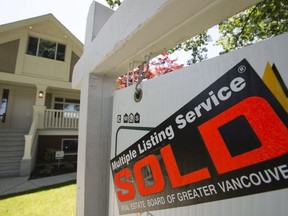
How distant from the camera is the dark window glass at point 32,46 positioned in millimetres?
10671

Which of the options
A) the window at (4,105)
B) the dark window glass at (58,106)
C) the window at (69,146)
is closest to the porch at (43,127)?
the window at (69,146)

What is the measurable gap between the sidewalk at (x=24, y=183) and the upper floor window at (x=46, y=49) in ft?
22.0

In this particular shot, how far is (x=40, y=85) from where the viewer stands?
10.2 m

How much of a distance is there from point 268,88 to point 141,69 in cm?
65

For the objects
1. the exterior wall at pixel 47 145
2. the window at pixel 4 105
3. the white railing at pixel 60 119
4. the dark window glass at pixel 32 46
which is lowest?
the exterior wall at pixel 47 145

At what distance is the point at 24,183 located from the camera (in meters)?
6.91

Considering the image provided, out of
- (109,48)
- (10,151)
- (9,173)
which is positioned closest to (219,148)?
(109,48)

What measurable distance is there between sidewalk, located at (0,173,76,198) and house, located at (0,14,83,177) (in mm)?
1288

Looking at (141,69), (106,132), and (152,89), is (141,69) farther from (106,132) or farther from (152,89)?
(106,132)

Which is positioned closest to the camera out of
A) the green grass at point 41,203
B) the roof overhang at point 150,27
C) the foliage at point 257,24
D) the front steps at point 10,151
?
the roof overhang at point 150,27

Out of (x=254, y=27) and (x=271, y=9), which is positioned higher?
(x=254, y=27)

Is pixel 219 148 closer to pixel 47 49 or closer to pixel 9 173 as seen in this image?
pixel 9 173

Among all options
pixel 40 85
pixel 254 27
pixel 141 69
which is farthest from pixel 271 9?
pixel 40 85

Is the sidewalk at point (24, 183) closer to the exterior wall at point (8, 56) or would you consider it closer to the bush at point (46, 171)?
the bush at point (46, 171)
